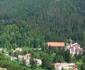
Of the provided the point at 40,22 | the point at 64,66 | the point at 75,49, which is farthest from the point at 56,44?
the point at 40,22

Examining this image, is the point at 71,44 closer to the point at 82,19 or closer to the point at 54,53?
the point at 54,53

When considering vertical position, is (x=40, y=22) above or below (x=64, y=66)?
above

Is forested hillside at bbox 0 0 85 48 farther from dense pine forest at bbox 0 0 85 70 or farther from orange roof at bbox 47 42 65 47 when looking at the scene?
orange roof at bbox 47 42 65 47

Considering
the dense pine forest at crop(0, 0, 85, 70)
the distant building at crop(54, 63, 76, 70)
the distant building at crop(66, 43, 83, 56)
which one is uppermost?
the dense pine forest at crop(0, 0, 85, 70)

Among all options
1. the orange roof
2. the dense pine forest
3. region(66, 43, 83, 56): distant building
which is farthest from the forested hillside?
the orange roof

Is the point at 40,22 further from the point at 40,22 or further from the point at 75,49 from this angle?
the point at 75,49

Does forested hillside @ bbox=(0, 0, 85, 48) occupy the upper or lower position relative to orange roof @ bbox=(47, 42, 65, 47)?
upper

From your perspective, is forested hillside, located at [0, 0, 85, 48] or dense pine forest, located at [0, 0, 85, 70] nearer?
dense pine forest, located at [0, 0, 85, 70]

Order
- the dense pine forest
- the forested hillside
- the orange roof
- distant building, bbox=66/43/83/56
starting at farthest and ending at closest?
the forested hillside < the dense pine forest < the orange roof < distant building, bbox=66/43/83/56

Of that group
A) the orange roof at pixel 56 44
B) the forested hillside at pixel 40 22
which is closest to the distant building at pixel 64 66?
the orange roof at pixel 56 44

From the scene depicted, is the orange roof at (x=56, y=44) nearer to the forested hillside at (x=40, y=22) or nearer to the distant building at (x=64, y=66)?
the forested hillside at (x=40, y=22)
